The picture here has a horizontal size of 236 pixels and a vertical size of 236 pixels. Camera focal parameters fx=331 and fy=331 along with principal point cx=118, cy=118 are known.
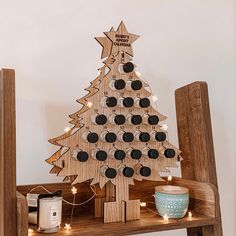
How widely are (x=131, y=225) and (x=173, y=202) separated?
123 mm

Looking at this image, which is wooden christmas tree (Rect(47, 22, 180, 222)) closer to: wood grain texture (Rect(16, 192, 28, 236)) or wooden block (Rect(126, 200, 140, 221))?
wooden block (Rect(126, 200, 140, 221))

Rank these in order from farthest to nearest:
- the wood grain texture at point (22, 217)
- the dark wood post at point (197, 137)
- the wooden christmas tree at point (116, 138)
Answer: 1. the dark wood post at point (197, 137)
2. the wooden christmas tree at point (116, 138)
3. the wood grain texture at point (22, 217)

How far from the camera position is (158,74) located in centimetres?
110

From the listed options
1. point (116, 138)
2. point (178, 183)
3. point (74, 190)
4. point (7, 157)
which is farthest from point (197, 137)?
point (7, 157)

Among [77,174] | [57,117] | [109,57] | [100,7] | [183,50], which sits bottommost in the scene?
[77,174]

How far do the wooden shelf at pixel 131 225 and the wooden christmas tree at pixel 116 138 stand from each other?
3 cm

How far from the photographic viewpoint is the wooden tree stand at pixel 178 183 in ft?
2.12

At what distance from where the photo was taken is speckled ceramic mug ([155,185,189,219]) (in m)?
0.78

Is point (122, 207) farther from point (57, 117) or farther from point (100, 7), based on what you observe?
point (100, 7)

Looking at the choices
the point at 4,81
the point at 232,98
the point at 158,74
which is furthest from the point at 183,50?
the point at 4,81

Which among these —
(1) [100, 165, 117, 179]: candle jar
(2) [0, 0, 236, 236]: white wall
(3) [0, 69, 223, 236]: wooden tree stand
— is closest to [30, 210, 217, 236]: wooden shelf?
(3) [0, 69, 223, 236]: wooden tree stand

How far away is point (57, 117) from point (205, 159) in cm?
43

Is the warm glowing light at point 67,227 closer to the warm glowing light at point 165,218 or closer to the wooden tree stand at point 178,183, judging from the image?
the wooden tree stand at point 178,183

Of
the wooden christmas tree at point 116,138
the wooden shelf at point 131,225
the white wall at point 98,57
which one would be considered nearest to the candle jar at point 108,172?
the wooden christmas tree at point 116,138
